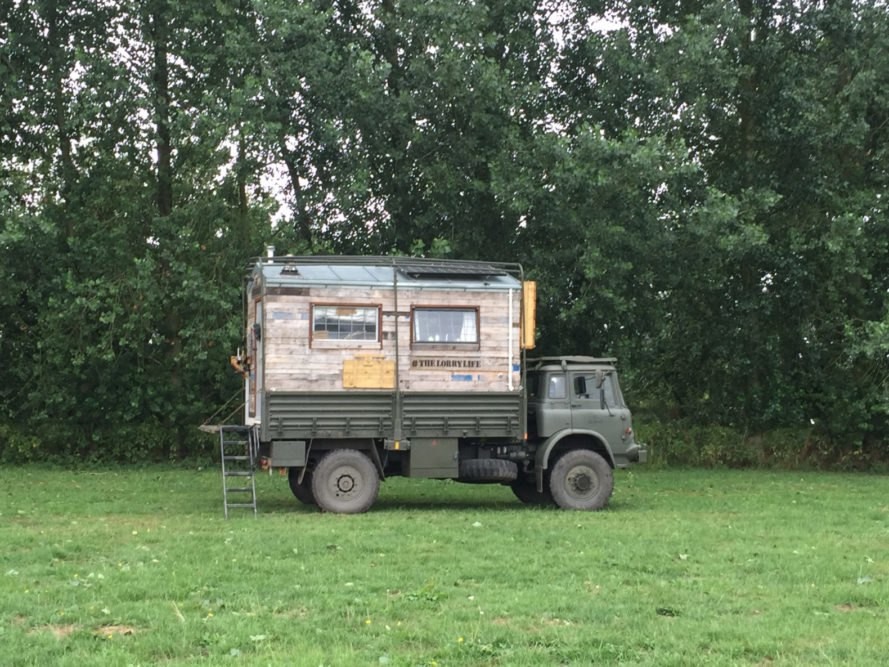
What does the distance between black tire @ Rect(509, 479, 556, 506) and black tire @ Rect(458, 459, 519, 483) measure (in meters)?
0.83

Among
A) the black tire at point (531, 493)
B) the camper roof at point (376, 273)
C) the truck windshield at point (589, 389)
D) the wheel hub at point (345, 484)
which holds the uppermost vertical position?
the camper roof at point (376, 273)

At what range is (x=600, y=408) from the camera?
16406 millimetres

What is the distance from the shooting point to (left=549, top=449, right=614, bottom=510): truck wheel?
1611 cm

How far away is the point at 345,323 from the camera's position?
15.5m

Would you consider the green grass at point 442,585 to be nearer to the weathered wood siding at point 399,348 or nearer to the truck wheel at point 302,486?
the truck wheel at point 302,486

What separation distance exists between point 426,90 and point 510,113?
1.84 m

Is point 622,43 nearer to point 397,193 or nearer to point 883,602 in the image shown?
point 397,193

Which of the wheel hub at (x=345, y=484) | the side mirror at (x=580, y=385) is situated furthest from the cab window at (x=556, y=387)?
the wheel hub at (x=345, y=484)

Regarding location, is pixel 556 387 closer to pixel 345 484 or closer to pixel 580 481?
pixel 580 481

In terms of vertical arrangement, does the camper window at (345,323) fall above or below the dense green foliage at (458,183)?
below

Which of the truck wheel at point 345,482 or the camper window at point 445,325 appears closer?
the truck wheel at point 345,482

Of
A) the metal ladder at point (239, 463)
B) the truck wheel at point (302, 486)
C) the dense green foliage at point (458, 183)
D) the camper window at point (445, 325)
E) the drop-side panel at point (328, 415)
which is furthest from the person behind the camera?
the dense green foliage at point (458, 183)

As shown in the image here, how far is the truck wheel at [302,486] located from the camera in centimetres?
1612

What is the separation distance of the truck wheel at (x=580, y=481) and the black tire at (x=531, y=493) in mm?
534
